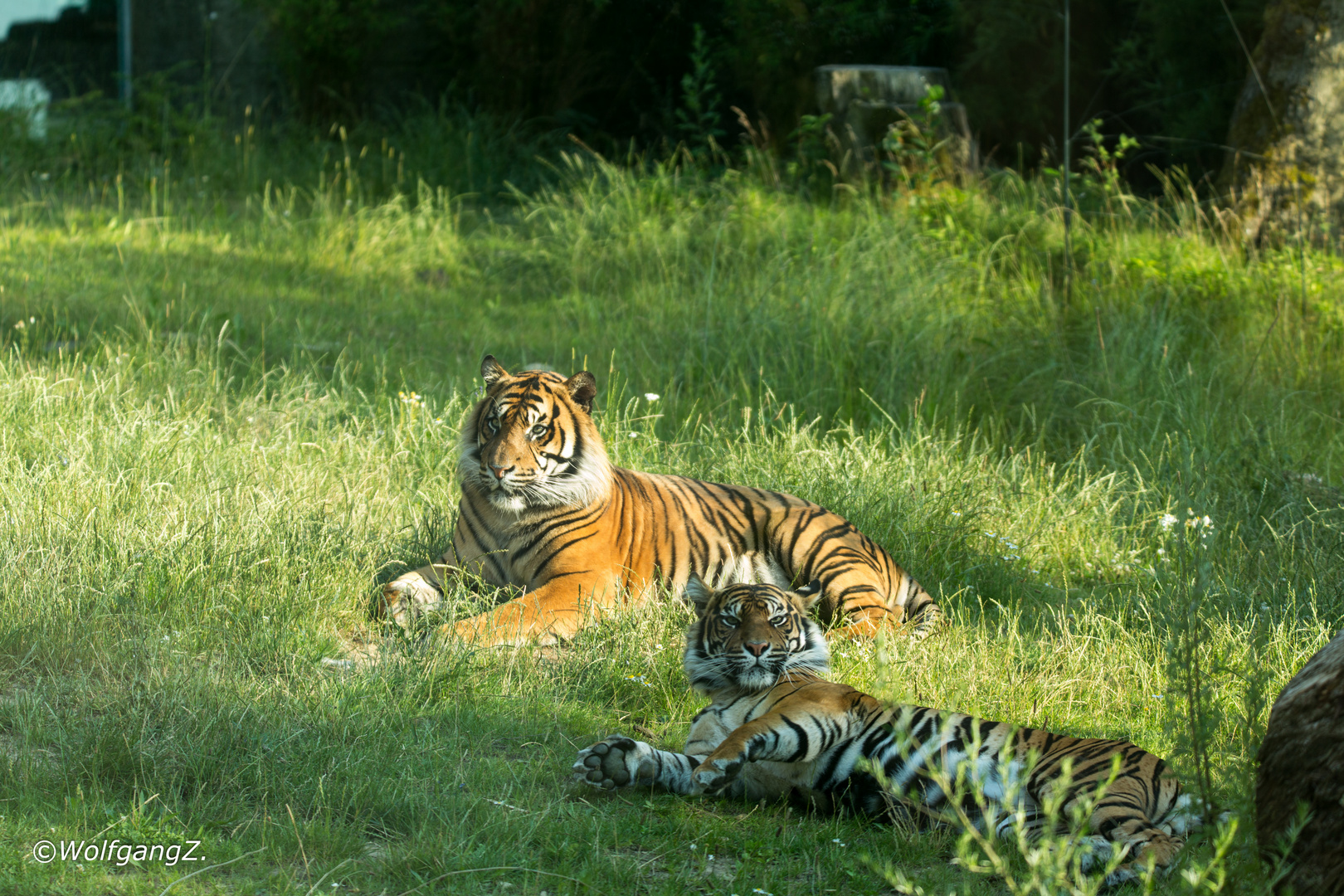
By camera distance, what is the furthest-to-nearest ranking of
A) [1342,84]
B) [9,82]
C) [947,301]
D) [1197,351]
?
[9,82] → [1342,84] → [947,301] → [1197,351]

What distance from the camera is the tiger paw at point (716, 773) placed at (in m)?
2.96

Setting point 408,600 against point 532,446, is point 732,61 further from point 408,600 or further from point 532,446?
point 408,600

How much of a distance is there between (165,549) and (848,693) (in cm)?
253

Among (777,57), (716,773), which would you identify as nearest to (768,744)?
(716,773)

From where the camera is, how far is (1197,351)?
730cm

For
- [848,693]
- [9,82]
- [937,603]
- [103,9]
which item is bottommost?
[937,603]

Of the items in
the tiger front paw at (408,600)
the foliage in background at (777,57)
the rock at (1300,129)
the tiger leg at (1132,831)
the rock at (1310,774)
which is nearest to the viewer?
the rock at (1310,774)

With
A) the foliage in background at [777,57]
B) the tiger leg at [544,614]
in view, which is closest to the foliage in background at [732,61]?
the foliage in background at [777,57]

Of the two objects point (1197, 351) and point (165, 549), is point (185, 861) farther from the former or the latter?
point (1197, 351)

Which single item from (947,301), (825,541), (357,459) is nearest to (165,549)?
(357,459)

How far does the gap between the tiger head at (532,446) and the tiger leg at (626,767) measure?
155 cm

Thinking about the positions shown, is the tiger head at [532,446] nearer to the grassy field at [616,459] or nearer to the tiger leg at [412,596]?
the tiger leg at [412,596]

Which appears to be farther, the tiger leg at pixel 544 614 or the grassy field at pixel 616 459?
the tiger leg at pixel 544 614

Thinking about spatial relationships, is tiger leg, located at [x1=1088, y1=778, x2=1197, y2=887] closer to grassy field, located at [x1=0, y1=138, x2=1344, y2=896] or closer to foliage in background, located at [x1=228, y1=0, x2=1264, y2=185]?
grassy field, located at [x1=0, y1=138, x2=1344, y2=896]
